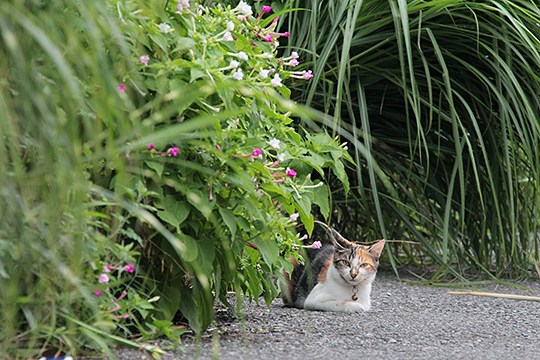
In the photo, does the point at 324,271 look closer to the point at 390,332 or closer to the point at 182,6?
the point at 390,332

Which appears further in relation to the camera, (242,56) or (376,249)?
(376,249)

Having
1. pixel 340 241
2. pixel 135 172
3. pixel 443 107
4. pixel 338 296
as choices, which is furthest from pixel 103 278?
pixel 443 107

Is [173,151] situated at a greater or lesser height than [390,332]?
greater

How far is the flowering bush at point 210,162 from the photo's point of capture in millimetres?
2768

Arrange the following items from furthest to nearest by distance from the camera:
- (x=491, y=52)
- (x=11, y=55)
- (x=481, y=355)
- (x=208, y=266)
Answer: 1. (x=491, y=52)
2. (x=481, y=355)
3. (x=208, y=266)
4. (x=11, y=55)

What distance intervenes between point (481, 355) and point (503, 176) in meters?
2.03

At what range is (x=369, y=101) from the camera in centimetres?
525

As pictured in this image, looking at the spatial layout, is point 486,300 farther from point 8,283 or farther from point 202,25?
point 8,283

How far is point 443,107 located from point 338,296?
1420 millimetres

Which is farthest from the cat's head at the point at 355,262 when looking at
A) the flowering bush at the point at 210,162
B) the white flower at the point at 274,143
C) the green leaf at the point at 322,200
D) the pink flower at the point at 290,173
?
the white flower at the point at 274,143

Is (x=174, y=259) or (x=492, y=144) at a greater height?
(x=492, y=144)

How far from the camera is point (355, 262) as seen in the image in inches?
166

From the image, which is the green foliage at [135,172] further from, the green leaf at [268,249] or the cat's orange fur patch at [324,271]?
the cat's orange fur patch at [324,271]

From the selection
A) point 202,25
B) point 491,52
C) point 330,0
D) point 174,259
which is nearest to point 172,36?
point 202,25
